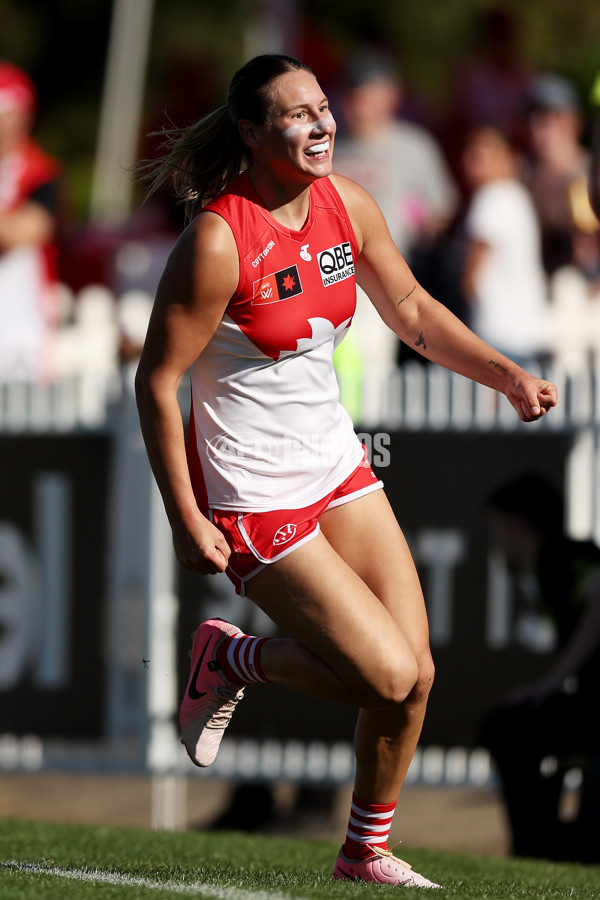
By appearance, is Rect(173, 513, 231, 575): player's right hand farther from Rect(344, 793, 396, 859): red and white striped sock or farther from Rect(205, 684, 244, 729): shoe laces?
Rect(344, 793, 396, 859): red and white striped sock

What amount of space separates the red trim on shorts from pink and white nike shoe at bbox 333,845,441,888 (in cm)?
93

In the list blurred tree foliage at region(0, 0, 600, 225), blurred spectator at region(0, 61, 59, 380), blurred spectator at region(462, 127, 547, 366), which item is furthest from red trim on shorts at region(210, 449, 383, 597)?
blurred tree foliage at region(0, 0, 600, 225)

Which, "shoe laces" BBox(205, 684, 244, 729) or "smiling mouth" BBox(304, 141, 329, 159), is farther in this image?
"shoe laces" BBox(205, 684, 244, 729)

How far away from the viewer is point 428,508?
6707mm

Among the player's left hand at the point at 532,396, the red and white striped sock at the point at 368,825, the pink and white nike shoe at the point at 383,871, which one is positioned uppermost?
the player's left hand at the point at 532,396

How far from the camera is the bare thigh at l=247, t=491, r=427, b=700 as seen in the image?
3.88 m

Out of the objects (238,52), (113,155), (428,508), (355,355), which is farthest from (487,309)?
(238,52)

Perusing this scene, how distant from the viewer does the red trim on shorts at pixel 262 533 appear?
3.91 meters

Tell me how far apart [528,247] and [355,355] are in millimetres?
2142

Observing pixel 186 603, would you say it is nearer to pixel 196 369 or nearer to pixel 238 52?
pixel 196 369

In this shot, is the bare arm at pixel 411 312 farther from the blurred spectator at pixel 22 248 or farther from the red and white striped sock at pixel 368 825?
the blurred spectator at pixel 22 248

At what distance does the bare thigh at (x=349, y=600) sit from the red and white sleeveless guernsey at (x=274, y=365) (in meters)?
0.15

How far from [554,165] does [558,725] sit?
472 centimetres

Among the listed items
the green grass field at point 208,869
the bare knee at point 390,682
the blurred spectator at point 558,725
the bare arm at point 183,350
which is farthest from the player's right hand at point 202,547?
the blurred spectator at point 558,725
